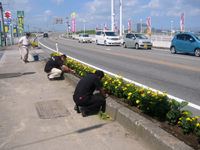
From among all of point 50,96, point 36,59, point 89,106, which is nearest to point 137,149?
point 89,106

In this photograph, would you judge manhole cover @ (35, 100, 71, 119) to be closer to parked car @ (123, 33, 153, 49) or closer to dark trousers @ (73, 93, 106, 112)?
dark trousers @ (73, 93, 106, 112)

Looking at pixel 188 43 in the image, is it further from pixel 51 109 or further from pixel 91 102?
pixel 51 109

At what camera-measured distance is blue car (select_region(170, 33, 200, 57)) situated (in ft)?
52.2

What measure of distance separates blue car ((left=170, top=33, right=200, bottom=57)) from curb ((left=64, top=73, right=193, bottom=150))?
1307 centimetres

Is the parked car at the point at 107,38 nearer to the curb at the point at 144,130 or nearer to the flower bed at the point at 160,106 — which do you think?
the flower bed at the point at 160,106

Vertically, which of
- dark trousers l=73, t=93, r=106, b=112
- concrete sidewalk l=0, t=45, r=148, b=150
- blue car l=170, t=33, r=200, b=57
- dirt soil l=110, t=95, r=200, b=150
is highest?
blue car l=170, t=33, r=200, b=57

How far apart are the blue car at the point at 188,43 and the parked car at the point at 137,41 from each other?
4.86 m

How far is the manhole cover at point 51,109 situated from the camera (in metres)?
5.05

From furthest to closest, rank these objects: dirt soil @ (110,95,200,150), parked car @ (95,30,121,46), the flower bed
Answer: parked car @ (95,30,121,46)
the flower bed
dirt soil @ (110,95,200,150)

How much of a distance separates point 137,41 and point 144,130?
20.4 metres

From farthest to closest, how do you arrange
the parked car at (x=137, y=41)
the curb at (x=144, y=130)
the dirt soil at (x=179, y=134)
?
the parked car at (x=137, y=41), the dirt soil at (x=179, y=134), the curb at (x=144, y=130)

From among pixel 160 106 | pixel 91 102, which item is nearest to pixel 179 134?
pixel 160 106

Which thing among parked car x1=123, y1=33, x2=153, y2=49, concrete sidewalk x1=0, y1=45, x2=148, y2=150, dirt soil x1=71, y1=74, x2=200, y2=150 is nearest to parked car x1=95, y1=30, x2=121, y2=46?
parked car x1=123, y1=33, x2=153, y2=49

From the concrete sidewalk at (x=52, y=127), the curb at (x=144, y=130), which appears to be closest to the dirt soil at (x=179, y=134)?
the curb at (x=144, y=130)
